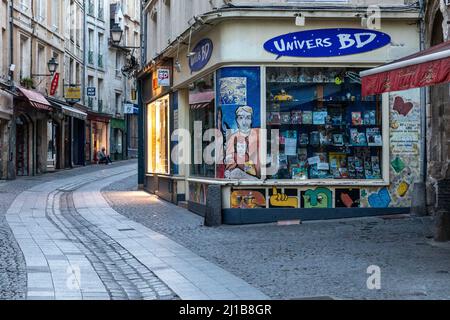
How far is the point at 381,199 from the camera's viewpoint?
12594mm

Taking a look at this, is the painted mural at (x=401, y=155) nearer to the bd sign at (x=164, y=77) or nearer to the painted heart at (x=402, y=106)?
the painted heart at (x=402, y=106)

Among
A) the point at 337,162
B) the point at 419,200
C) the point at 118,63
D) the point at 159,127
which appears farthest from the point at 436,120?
the point at 118,63

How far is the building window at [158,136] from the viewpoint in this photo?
18.4m

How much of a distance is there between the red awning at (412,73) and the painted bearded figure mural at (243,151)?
351 centimetres

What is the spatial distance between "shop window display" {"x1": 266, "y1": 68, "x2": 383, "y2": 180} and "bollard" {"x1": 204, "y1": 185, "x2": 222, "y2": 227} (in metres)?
1.27

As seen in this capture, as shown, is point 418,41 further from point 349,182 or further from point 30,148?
point 30,148

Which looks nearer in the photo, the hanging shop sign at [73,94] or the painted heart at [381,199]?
the painted heart at [381,199]

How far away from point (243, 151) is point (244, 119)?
1.98ft

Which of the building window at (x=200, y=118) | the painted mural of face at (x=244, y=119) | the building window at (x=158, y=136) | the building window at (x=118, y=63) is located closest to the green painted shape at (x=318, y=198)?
the painted mural of face at (x=244, y=119)

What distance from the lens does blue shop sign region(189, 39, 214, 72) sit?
13.5 meters

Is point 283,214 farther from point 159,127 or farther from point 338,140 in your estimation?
point 159,127

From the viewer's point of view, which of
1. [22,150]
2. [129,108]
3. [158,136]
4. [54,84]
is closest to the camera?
[158,136]

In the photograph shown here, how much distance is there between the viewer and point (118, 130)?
163 ft

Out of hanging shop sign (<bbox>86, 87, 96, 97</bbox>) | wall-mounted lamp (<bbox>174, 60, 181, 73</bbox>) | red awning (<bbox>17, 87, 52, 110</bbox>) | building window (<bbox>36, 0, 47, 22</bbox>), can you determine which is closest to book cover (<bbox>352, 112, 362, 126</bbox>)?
wall-mounted lamp (<bbox>174, 60, 181, 73</bbox>)
